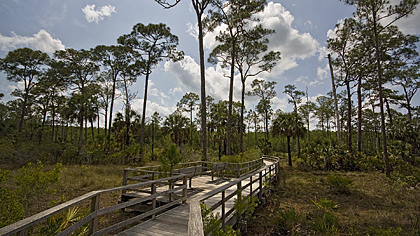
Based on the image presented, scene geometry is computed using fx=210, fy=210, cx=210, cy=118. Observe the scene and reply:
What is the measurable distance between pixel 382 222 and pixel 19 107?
56.1 meters

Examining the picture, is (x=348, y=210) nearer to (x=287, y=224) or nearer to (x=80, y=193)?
(x=287, y=224)

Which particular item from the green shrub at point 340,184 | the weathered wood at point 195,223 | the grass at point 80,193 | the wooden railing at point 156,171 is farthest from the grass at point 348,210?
the grass at point 80,193

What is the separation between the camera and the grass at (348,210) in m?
5.93

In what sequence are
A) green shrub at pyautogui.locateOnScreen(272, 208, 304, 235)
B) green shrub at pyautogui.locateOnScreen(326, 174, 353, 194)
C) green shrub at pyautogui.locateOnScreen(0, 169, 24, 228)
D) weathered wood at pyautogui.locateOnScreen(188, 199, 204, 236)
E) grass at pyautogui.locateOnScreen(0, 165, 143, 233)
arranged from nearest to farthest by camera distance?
weathered wood at pyautogui.locateOnScreen(188, 199, 204, 236), green shrub at pyautogui.locateOnScreen(0, 169, 24, 228), green shrub at pyautogui.locateOnScreen(272, 208, 304, 235), grass at pyautogui.locateOnScreen(0, 165, 143, 233), green shrub at pyautogui.locateOnScreen(326, 174, 353, 194)

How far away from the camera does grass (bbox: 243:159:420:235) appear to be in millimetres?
5930

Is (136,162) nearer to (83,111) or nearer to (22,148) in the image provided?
(83,111)

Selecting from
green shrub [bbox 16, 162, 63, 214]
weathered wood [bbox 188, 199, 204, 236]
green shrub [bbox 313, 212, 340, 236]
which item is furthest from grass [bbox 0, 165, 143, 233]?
green shrub [bbox 313, 212, 340, 236]

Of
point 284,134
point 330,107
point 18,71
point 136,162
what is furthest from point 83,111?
point 330,107

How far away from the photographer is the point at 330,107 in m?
38.2

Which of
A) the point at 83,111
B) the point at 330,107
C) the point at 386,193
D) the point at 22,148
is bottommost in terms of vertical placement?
the point at 386,193

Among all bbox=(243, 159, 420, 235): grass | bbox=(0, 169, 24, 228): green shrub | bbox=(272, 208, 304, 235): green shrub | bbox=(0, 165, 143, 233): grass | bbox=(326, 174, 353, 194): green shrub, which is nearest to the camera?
bbox=(0, 169, 24, 228): green shrub

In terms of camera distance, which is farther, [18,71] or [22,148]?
[18,71]

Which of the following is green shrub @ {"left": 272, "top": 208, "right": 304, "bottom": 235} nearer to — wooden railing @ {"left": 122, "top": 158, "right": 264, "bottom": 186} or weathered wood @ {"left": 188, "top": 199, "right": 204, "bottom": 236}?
wooden railing @ {"left": 122, "top": 158, "right": 264, "bottom": 186}

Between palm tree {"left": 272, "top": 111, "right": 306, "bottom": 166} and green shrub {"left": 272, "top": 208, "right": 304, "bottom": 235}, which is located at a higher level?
palm tree {"left": 272, "top": 111, "right": 306, "bottom": 166}
